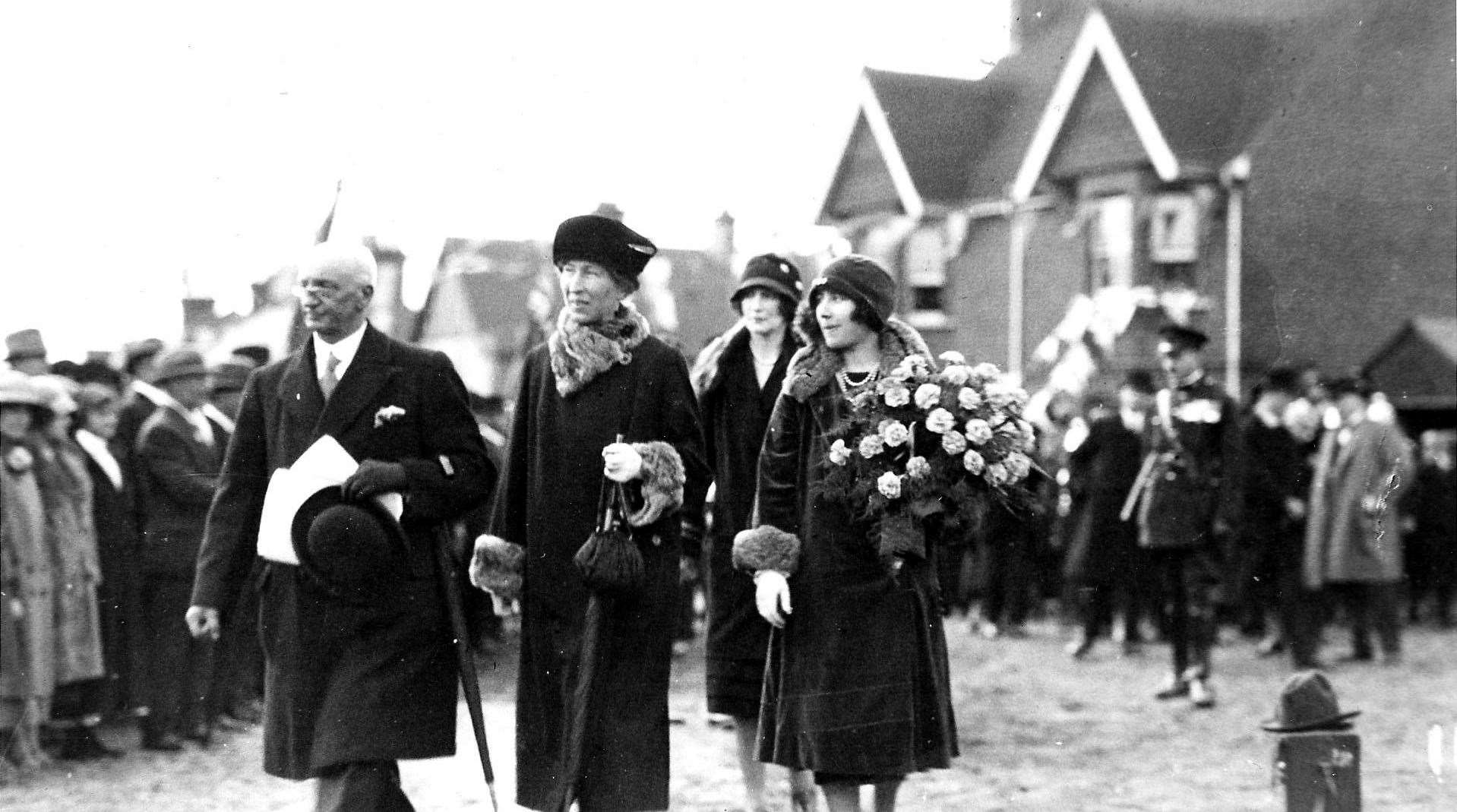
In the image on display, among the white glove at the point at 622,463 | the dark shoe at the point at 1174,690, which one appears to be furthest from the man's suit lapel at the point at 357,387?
the dark shoe at the point at 1174,690

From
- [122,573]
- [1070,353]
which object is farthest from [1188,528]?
[1070,353]

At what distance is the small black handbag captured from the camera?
5.51m

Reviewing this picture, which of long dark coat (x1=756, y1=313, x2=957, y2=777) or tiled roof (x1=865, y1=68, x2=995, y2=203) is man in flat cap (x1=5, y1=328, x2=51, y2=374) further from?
tiled roof (x1=865, y1=68, x2=995, y2=203)

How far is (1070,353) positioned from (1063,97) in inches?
149

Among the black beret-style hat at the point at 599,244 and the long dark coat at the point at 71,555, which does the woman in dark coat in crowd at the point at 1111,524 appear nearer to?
the long dark coat at the point at 71,555

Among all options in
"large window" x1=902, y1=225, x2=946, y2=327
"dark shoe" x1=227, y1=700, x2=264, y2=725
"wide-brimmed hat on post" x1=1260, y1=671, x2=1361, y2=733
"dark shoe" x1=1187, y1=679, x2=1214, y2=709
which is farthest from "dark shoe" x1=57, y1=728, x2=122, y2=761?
"large window" x1=902, y1=225, x2=946, y2=327

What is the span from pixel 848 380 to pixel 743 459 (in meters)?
1.46

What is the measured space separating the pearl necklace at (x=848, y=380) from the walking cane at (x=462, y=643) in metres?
1.46

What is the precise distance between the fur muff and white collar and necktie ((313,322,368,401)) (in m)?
1.49

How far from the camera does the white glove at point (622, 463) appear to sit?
5.55m

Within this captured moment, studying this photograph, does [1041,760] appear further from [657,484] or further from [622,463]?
[622,463]

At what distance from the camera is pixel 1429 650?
14766 mm

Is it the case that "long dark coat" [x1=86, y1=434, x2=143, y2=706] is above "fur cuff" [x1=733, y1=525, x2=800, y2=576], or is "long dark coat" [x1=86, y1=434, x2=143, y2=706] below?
below

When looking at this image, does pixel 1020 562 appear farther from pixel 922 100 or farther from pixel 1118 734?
pixel 922 100
